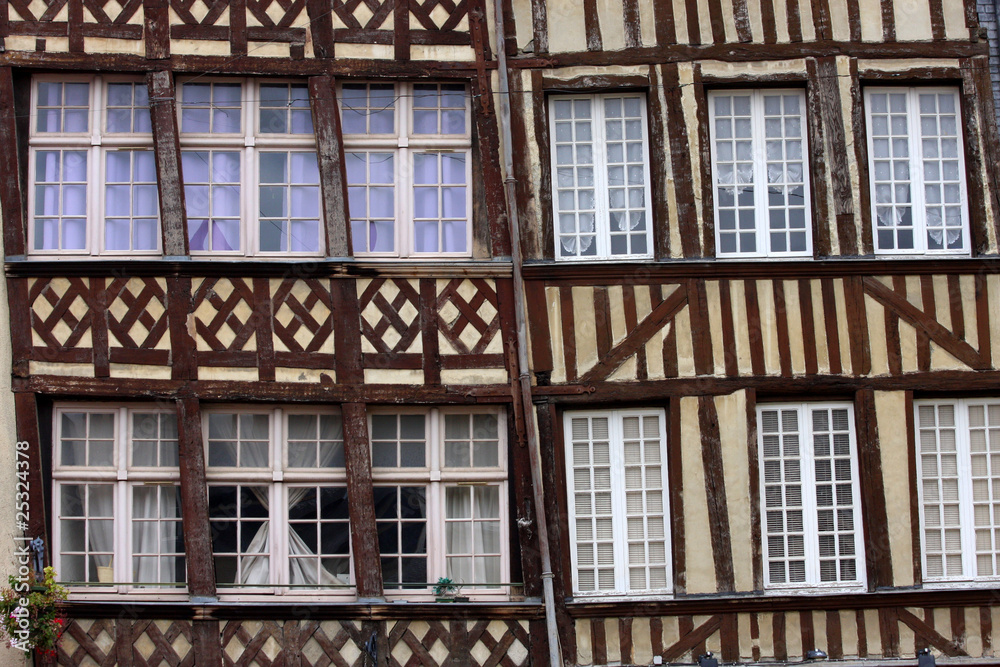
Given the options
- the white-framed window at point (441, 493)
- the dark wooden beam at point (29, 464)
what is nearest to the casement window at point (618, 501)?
the white-framed window at point (441, 493)

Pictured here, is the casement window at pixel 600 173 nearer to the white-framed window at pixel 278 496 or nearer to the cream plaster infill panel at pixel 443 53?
the cream plaster infill panel at pixel 443 53

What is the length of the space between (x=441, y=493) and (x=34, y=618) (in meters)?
3.05

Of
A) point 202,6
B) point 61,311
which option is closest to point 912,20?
point 202,6

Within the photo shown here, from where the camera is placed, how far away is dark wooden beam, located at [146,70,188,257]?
851cm

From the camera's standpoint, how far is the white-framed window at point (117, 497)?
8.48m

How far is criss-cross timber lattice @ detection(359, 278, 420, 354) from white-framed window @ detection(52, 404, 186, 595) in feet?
5.49

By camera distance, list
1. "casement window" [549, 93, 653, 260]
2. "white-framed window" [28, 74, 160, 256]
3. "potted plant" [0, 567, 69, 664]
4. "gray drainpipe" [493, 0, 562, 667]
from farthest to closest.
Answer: "casement window" [549, 93, 653, 260]
"white-framed window" [28, 74, 160, 256]
"gray drainpipe" [493, 0, 562, 667]
"potted plant" [0, 567, 69, 664]

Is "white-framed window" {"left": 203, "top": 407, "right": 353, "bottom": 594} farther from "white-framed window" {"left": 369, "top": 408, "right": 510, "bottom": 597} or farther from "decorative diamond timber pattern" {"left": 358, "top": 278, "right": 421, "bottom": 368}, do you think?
"decorative diamond timber pattern" {"left": 358, "top": 278, "right": 421, "bottom": 368}

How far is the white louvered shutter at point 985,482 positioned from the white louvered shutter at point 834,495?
37.7 inches

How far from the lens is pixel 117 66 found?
8531 millimetres

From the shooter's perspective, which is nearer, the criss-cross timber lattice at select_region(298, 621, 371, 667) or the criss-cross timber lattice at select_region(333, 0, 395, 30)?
the criss-cross timber lattice at select_region(298, 621, 371, 667)

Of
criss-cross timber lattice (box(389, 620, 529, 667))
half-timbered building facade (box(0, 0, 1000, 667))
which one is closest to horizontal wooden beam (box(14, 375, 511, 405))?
half-timbered building facade (box(0, 0, 1000, 667))

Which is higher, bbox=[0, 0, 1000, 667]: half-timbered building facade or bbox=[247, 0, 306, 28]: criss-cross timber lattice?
bbox=[247, 0, 306, 28]: criss-cross timber lattice

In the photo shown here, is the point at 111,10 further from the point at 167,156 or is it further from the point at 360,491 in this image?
the point at 360,491
